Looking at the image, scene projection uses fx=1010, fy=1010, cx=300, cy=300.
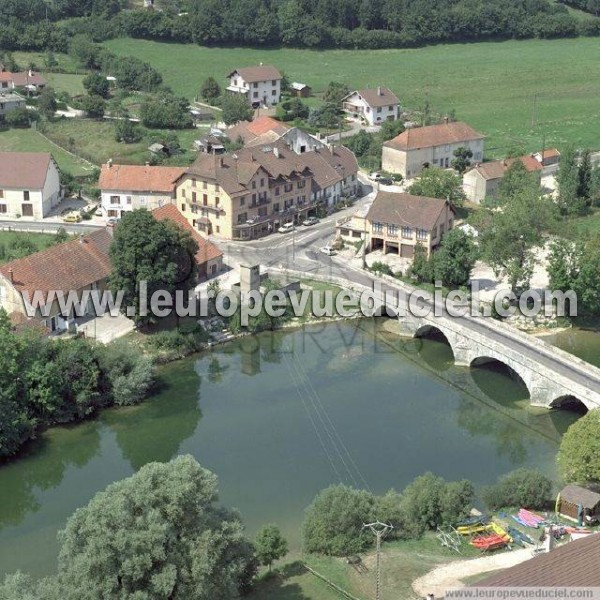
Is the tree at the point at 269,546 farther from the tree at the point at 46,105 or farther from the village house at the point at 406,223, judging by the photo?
the tree at the point at 46,105

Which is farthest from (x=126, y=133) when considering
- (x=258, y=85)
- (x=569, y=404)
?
(x=569, y=404)

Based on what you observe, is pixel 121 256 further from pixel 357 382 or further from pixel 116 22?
pixel 116 22

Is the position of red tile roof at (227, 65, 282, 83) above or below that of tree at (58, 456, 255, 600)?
above

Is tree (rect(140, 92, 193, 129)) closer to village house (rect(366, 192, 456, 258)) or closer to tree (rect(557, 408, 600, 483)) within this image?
village house (rect(366, 192, 456, 258))

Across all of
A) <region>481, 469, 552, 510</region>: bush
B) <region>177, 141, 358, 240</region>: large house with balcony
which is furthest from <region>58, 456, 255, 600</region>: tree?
<region>177, 141, 358, 240</region>: large house with balcony

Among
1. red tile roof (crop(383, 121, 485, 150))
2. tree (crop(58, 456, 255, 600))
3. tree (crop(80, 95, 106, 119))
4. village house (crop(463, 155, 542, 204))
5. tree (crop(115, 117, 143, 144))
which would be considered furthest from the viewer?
tree (crop(80, 95, 106, 119))

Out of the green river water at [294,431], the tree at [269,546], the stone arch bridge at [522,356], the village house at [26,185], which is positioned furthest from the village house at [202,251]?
the tree at [269,546]
